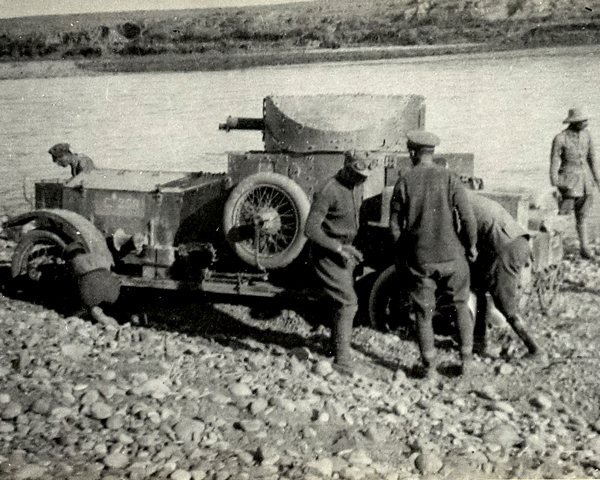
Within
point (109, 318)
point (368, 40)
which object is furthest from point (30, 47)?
point (368, 40)

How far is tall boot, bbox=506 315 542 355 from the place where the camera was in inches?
274

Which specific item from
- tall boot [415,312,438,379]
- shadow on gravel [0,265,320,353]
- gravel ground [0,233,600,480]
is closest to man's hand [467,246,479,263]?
tall boot [415,312,438,379]

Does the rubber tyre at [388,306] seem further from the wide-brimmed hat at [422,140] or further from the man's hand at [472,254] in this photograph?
the wide-brimmed hat at [422,140]

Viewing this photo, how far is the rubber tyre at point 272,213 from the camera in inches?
306

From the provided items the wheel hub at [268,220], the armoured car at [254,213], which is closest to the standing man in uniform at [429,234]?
the armoured car at [254,213]

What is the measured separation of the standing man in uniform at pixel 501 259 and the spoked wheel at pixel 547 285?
→ 4.59ft

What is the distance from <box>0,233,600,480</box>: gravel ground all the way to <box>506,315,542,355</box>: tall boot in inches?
4.4

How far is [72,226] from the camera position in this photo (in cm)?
858

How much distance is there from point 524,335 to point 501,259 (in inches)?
26.8

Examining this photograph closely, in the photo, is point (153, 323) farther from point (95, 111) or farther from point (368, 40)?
point (95, 111)

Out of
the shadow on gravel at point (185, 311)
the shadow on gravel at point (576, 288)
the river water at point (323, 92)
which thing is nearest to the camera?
the shadow on gravel at point (185, 311)

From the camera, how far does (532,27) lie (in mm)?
7824

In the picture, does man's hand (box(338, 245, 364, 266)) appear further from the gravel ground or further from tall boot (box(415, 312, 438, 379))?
the gravel ground

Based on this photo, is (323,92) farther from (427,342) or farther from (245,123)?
(427,342)
